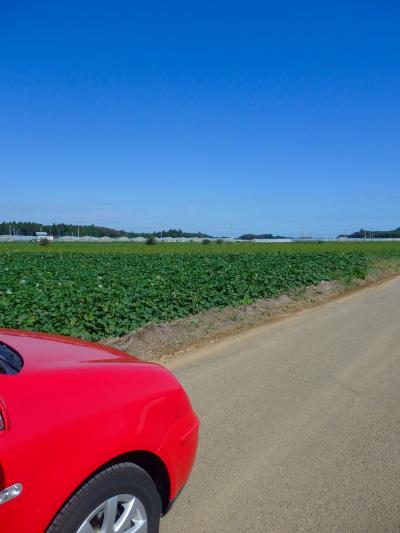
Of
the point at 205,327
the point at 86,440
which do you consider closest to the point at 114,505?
the point at 86,440

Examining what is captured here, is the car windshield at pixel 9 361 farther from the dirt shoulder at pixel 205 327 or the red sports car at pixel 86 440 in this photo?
the dirt shoulder at pixel 205 327

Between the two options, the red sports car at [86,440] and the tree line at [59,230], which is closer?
the red sports car at [86,440]

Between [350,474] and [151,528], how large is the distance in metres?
1.72

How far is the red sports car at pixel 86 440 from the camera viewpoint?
A: 5.54 feet

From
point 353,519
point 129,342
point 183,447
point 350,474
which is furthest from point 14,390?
point 129,342

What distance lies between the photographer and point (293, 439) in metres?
3.88

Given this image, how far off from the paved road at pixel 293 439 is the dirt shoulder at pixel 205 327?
510 mm

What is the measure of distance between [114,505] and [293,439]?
87.7 inches

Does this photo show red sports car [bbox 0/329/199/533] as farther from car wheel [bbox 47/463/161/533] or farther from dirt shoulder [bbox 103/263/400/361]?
dirt shoulder [bbox 103/263/400/361]

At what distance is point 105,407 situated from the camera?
202 centimetres

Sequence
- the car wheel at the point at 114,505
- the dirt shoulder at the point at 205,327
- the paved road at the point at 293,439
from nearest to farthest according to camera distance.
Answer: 1. the car wheel at the point at 114,505
2. the paved road at the point at 293,439
3. the dirt shoulder at the point at 205,327

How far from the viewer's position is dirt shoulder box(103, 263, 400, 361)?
698 cm

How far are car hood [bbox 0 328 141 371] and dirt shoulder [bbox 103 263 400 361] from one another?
373 centimetres

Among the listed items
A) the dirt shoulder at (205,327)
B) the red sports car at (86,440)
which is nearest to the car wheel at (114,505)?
the red sports car at (86,440)
